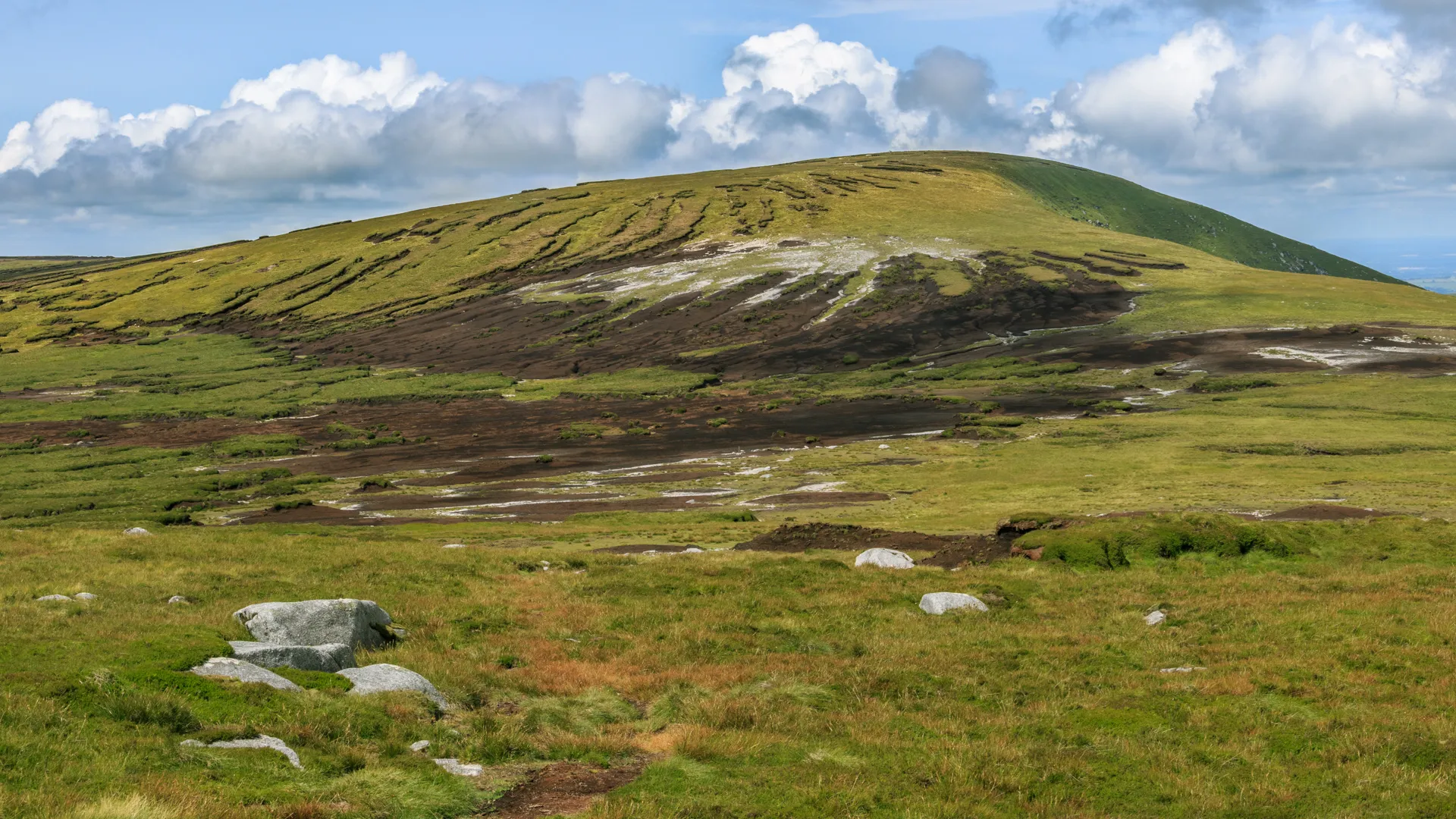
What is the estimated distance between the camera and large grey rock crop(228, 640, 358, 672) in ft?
73.8

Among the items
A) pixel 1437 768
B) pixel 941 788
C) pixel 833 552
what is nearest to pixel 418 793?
pixel 941 788

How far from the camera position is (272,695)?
20.1 m

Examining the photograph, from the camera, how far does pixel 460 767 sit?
1852cm

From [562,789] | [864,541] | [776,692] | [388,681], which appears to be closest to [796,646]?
[776,692]

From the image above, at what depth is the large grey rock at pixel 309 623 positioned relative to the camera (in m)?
25.5

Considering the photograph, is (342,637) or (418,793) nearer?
(418,793)

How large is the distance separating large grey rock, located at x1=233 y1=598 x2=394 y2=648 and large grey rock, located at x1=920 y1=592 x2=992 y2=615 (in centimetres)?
1844

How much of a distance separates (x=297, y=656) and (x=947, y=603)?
21.4 meters

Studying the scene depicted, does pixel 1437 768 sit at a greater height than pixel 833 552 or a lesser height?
greater

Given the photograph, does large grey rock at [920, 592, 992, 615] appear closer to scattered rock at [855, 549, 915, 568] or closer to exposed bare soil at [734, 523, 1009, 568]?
scattered rock at [855, 549, 915, 568]

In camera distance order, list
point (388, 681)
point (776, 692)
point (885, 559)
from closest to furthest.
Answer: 1. point (388, 681)
2. point (776, 692)
3. point (885, 559)

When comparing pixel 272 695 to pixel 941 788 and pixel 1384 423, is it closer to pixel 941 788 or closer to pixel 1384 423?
pixel 941 788

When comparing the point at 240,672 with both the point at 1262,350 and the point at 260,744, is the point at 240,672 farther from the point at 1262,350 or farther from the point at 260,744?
the point at 1262,350

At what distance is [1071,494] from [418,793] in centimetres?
6901
